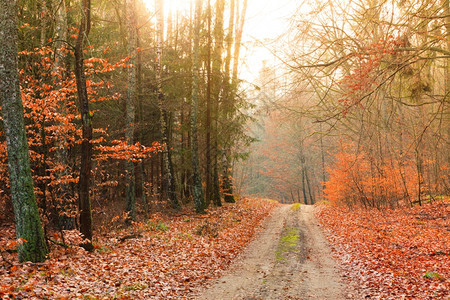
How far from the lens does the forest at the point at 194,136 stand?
6.68 m

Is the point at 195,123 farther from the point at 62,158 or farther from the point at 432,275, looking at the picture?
the point at 432,275

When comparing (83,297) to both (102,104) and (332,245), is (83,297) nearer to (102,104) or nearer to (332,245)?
(332,245)

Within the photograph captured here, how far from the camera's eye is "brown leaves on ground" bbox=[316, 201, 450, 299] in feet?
23.0

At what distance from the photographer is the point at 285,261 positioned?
9469mm

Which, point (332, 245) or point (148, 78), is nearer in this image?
point (332, 245)

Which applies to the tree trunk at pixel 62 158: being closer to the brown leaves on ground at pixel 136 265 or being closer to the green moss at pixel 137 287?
the brown leaves on ground at pixel 136 265

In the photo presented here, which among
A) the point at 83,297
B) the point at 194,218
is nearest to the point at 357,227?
the point at 194,218

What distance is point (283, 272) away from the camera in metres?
8.39

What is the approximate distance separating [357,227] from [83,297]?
1175cm

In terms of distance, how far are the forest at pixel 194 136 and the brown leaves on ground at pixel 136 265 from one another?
53 millimetres

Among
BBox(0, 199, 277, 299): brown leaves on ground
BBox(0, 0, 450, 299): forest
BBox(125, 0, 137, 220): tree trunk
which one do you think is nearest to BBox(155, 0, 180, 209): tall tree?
BBox(0, 0, 450, 299): forest

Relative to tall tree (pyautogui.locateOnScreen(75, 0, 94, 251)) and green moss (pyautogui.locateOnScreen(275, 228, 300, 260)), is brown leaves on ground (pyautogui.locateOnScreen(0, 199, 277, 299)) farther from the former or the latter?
green moss (pyautogui.locateOnScreen(275, 228, 300, 260))

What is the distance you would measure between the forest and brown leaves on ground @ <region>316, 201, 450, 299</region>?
68 millimetres

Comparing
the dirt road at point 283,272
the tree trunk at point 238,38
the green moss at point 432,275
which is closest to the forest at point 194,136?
the green moss at point 432,275
